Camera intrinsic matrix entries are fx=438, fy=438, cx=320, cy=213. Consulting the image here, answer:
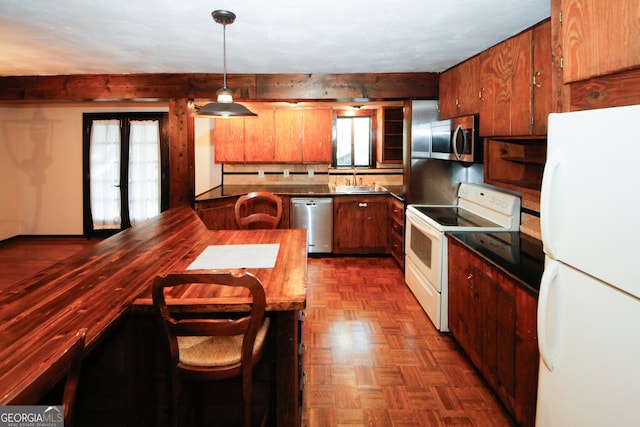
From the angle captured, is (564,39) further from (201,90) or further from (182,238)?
(201,90)

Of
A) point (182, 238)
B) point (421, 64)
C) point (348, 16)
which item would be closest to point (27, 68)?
point (182, 238)

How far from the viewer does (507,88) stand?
288 centimetres

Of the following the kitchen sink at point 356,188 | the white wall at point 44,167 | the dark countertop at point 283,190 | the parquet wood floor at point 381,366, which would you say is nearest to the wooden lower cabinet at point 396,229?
the dark countertop at point 283,190

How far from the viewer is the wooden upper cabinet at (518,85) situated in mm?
2461

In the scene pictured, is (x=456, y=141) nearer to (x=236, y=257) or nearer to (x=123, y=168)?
(x=236, y=257)

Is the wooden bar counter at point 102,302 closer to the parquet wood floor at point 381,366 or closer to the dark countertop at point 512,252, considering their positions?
the parquet wood floor at point 381,366

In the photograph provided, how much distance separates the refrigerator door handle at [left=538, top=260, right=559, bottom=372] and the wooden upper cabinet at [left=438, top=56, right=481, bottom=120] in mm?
2159

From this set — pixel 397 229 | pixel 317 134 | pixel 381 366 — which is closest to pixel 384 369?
pixel 381 366

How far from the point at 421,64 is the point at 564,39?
2473 millimetres

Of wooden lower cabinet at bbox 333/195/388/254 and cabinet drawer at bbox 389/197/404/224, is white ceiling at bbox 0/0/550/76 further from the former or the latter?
wooden lower cabinet at bbox 333/195/388/254

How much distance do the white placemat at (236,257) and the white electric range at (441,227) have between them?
1309 mm

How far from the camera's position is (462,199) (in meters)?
4.12

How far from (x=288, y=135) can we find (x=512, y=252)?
4.04 m

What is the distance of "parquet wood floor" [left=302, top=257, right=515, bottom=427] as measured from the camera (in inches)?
91.4
